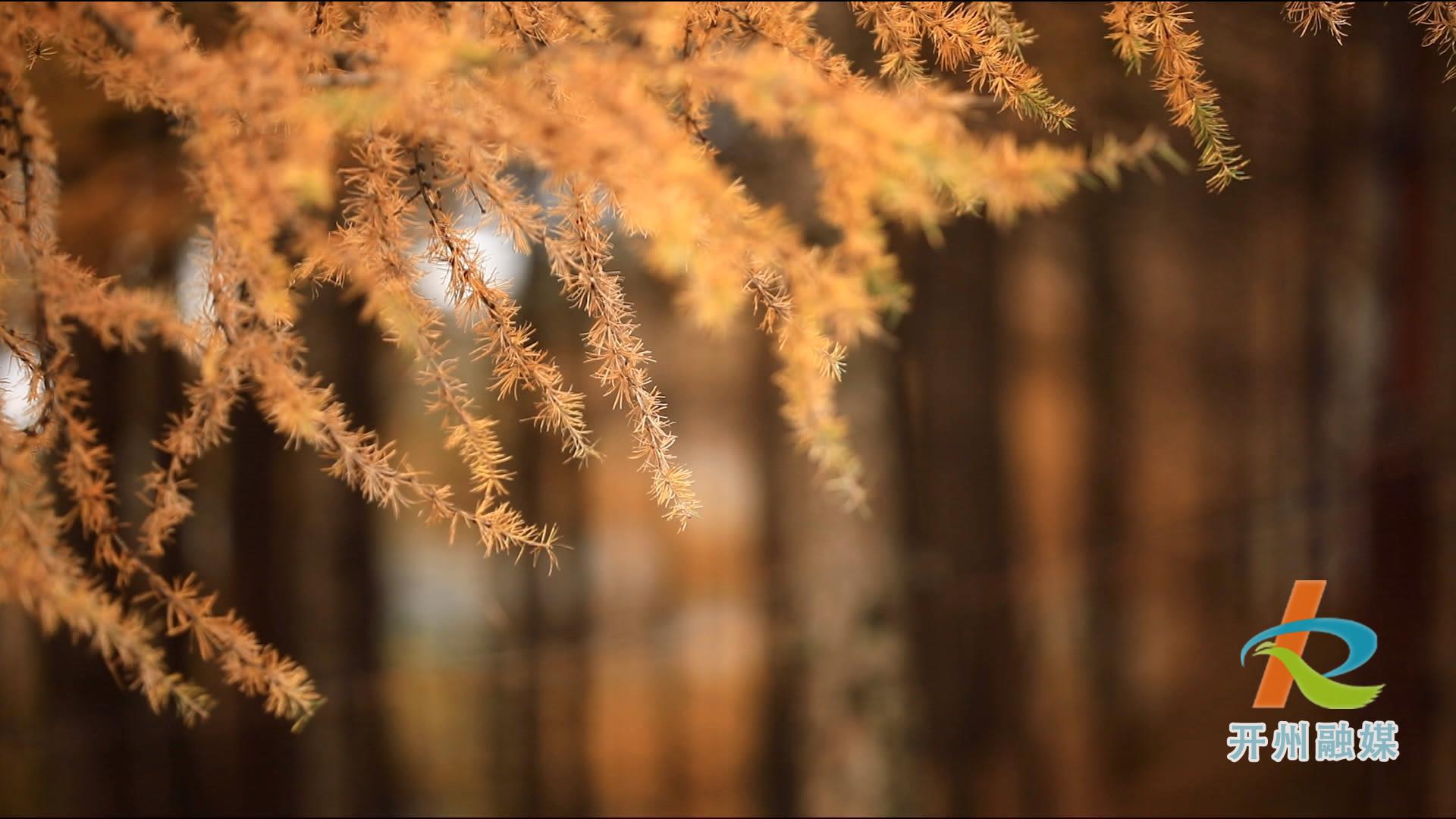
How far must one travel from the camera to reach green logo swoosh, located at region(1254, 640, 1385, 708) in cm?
180

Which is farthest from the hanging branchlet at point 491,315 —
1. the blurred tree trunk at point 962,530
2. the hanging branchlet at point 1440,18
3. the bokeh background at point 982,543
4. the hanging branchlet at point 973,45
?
the blurred tree trunk at point 962,530

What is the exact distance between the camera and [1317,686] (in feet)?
6.44

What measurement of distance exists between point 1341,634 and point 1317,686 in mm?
151

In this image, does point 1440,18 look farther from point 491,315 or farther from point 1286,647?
point 1286,647

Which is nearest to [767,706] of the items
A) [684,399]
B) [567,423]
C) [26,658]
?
[684,399]

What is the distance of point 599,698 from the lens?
3.05 m

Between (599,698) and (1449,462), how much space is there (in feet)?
9.01

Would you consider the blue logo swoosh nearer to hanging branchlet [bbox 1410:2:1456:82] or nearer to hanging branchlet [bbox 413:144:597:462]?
hanging branchlet [bbox 1410:2:1456:82]

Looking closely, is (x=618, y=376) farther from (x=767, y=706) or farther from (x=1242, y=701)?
(x=1242, y=701)

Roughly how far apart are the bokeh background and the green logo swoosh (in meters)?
0.15

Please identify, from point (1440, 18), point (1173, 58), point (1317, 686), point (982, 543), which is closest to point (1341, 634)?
point (1317, 686)

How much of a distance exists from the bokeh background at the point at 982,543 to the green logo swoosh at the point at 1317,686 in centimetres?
15

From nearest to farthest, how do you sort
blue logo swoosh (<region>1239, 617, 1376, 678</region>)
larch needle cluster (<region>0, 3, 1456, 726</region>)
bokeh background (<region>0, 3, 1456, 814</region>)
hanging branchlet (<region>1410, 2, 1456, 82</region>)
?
larch needle cluster (<region>0, 3, 1456, 726</region>) < hanging branchlet (<region>1410, 2, 1456, 82</region>) < blue logo swoosh (<region>1239, 617, 1376, 678</region>) < bokeh background (<region>0, 3, 1456, 814</region>)

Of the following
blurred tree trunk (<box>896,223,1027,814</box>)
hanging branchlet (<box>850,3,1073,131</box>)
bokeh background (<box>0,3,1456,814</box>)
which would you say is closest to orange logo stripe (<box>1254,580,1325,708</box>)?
bokeh background (<box>0,3,1456,814</box>)
